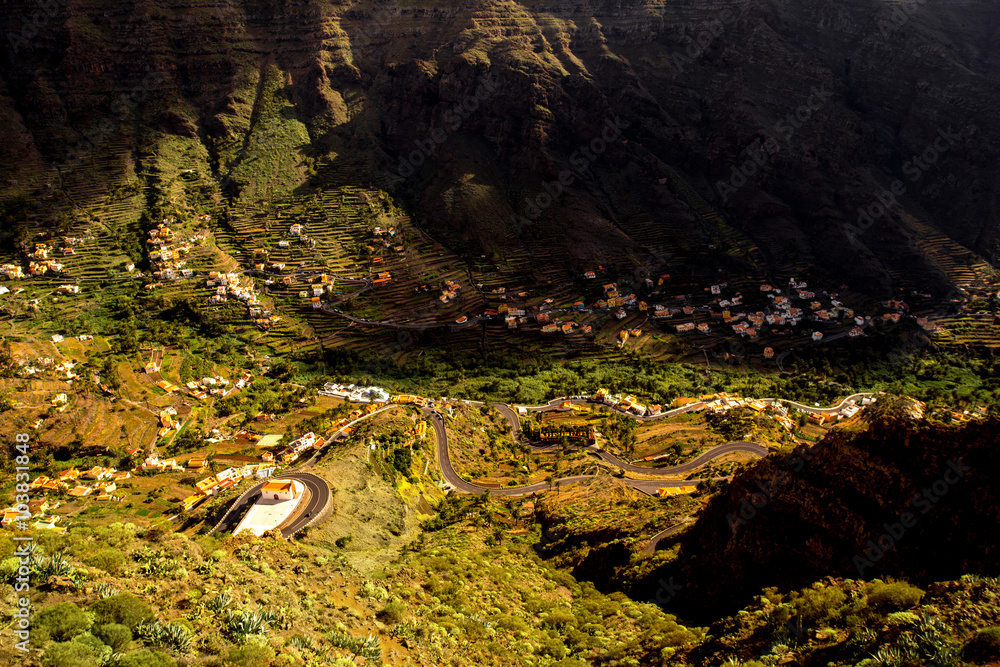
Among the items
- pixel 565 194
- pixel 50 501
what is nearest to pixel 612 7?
pixel 565 194

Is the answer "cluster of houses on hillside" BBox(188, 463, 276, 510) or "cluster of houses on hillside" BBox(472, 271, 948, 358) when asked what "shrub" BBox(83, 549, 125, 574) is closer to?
"cluster of houses on hillside" BBox(188, 463, 276, 510)

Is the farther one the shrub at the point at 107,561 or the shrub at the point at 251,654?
the shrub at the point at 107,561

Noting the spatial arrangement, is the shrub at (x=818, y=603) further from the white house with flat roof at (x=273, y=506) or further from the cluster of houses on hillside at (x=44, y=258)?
the cluster of houses on hillside at (x=44, y=258)

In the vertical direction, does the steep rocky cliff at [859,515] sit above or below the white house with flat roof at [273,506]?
above

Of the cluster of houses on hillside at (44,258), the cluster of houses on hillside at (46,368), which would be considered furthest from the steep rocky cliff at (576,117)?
the cluster of houses on hillside at (46,368)

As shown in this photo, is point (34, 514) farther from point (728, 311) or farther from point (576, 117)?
point (576, 117)

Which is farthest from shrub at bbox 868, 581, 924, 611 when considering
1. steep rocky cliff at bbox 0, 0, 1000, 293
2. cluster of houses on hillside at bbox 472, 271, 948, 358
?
steep rocky cliff at bbox 0, 0, 1000, 293
